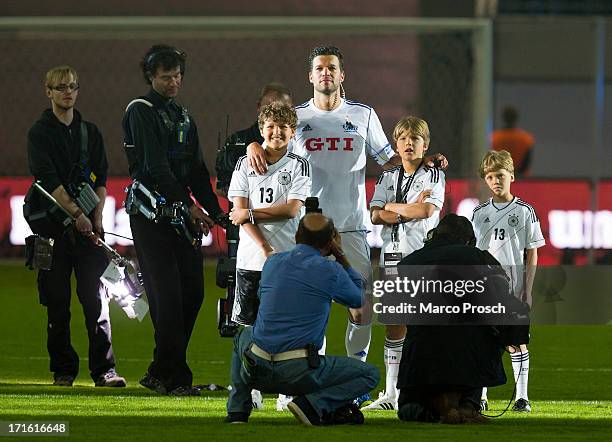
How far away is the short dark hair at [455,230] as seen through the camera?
7.22 metres

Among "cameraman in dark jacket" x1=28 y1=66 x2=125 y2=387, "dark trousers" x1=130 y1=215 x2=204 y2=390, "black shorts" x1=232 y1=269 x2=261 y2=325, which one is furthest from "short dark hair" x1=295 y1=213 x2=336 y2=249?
"cameraman in dark jacket" x1=28 y1=66 x2=125 y2=387

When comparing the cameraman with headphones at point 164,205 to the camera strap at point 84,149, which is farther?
the camera strap at point 84,149

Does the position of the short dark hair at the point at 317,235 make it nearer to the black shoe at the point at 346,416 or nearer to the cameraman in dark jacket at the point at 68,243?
the black shoe at the point at 346,416

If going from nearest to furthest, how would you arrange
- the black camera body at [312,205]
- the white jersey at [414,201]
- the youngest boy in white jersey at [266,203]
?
the black camera body at [312,205]
the youngest boy in white jersey at [266,203]
the white jersey at [414,201]

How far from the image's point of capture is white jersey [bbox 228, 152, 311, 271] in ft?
25.0

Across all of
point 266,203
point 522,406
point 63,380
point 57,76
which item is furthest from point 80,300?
point 522,406

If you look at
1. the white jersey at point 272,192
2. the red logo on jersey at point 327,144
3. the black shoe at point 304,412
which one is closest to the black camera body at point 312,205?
the white jersey at point 272,192

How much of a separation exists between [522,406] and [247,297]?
144 cm

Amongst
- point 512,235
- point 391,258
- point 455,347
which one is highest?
point 512,235

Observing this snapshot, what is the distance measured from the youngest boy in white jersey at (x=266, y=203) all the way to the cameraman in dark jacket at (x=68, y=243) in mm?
1175

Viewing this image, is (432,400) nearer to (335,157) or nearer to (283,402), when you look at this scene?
(283,402)

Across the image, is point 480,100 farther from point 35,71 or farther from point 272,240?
point 272,240

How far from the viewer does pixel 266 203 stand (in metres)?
7.65

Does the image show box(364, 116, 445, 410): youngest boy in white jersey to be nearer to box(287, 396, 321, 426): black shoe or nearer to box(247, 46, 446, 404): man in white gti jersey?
box(247, 46, 446, 404): man in white gti jersey
